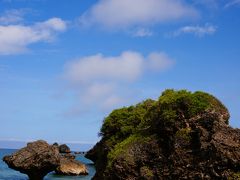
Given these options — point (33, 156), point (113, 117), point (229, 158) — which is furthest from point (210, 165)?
point (33, 156)

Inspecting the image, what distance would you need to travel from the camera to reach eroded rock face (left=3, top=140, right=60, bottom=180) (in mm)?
51594

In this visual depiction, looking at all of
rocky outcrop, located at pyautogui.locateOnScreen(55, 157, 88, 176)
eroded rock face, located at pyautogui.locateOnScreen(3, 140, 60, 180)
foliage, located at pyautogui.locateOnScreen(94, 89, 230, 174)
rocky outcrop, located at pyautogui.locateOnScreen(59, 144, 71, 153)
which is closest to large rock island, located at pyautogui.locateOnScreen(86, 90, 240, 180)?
foliage, located at pyautogui.locateOnScreen(94, 89, 230, 174)

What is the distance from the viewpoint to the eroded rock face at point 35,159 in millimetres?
51594

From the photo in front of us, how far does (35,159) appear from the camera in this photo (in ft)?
170

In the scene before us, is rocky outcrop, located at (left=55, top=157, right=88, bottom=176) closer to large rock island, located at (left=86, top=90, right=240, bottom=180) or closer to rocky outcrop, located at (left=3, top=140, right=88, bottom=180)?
rocky outcrop, located at (left=3, top=140, right=88, bottom=180)

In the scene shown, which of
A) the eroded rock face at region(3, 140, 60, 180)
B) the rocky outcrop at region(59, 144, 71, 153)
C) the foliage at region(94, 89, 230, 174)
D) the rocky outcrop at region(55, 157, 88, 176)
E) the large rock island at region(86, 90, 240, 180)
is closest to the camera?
the large rock island at region(86, 90, 240, 180)

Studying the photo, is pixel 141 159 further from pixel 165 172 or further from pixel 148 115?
pixel 148 115

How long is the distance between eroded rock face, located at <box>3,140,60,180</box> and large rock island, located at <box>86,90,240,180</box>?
2632cm

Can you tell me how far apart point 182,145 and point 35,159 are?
103 feet

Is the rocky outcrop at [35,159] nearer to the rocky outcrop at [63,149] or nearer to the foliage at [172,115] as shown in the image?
the foliage at [172,115]

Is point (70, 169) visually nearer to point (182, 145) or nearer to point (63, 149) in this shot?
point (182, 145)

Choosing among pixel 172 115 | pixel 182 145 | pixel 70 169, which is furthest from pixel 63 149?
pixel 182 145

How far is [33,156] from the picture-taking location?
170 ft

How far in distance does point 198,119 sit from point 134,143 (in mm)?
4037
